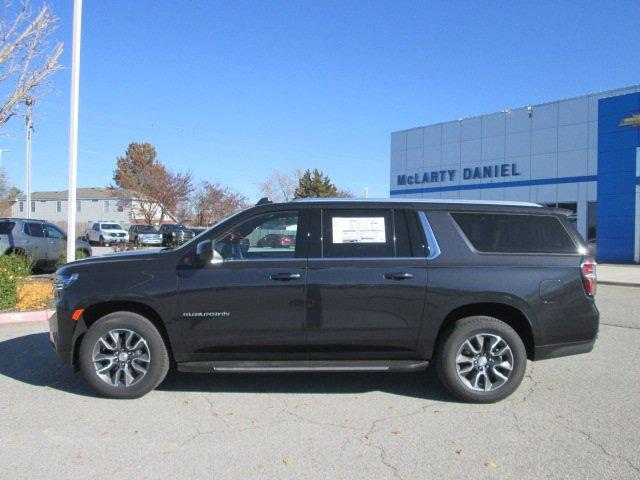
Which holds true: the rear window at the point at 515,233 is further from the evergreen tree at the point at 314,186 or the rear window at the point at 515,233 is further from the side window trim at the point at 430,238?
the evergreen tree at the point at 314,186

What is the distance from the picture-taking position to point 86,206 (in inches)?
2763

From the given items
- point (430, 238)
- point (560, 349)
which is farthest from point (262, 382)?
point (560, 349)

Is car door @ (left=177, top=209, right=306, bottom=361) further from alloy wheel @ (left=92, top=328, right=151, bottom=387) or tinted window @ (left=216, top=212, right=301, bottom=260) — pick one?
alloy wheel @ (left=92, top=328, right=151, bottom=387)

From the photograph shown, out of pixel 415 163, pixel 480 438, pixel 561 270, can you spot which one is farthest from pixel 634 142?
pixel 480 438

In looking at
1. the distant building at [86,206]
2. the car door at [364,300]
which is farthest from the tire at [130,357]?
the distant building at [86,206]

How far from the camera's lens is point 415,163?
35.6 meters

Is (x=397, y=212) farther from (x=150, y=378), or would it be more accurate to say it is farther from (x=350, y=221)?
(x=150, y=378)

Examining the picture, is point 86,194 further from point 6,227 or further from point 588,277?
point 588,277

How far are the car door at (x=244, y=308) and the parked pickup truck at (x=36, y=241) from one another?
33.4ft

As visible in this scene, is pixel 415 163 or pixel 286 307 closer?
pixel 286 307

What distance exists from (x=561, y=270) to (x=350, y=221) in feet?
6.64

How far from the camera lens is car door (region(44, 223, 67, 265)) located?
14906mm

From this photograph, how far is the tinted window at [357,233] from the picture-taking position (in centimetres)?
531

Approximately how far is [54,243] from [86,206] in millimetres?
59310
